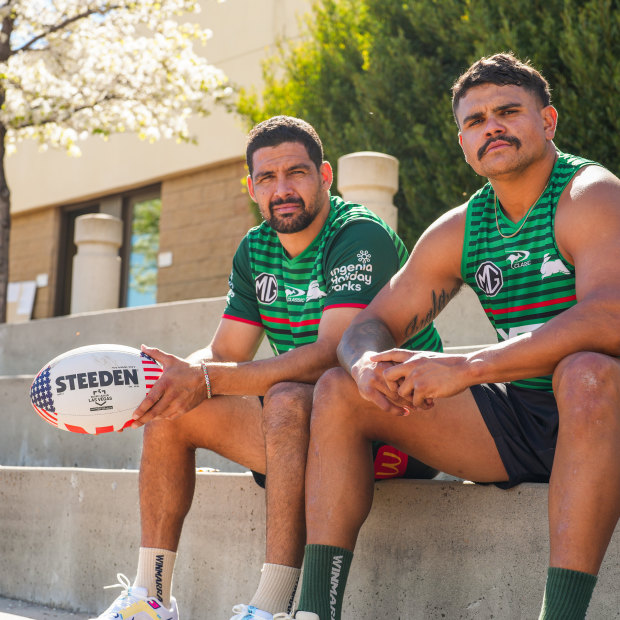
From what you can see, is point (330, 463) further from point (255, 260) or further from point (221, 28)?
point (221, 28)

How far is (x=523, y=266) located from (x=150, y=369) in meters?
1.15

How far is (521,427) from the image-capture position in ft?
8.06

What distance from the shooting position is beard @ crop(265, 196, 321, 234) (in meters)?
3.14

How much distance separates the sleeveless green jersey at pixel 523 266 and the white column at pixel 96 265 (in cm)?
548

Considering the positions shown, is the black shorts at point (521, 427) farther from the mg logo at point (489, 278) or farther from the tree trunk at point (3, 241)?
the tree trunk at point (3, 241)

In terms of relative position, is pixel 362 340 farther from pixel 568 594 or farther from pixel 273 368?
pixel 568 594

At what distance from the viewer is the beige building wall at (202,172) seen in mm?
9312

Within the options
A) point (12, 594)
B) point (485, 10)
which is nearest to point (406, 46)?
point (485, 10)

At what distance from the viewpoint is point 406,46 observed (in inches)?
238

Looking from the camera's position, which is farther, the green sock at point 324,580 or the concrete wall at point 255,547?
the concrete wall at point 255,547

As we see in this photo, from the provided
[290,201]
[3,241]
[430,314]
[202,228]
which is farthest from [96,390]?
[202,228]

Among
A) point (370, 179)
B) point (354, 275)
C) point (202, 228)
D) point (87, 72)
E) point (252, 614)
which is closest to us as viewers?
point (252, 614)

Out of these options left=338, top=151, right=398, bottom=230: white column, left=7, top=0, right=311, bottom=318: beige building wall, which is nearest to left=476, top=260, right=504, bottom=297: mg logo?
left=338, top=151, right=398, bottom=230: white column

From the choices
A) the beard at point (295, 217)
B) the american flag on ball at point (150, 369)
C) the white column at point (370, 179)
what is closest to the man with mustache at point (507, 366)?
Answer: the beard at point (295, 217)
